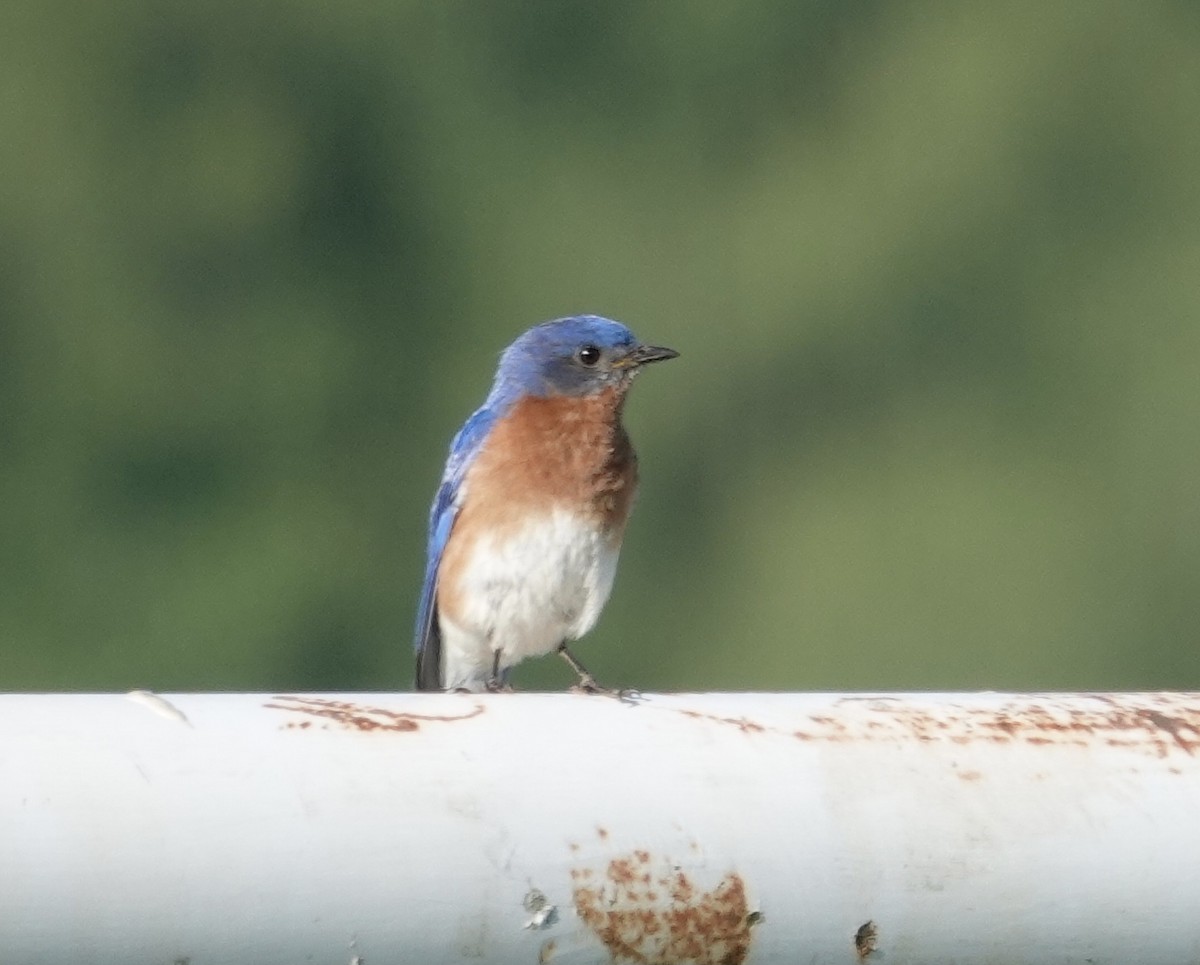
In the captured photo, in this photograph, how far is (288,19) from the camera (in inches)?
813

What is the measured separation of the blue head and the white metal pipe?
127 inches

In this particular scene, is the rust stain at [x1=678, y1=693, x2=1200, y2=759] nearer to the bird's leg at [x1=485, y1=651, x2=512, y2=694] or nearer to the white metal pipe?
the white metal pipe

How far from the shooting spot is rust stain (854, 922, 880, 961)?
2.06 metres

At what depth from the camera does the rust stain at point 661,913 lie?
2.04 metres

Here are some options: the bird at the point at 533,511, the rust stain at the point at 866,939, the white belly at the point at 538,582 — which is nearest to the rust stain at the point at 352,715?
the rust stain at the point at 866,939

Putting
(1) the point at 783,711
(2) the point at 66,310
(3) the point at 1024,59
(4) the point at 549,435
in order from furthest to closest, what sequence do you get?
(3) the point at 1024,59, (2) the point at 66,310, (4) the point at 549,435, (1) the point at 783,711

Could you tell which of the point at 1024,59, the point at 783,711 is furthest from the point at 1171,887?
the point at 1024,59

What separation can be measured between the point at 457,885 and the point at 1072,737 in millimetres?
573

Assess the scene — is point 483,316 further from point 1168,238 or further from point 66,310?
point 1168,238

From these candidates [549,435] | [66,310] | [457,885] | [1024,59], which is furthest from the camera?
[1024,59]

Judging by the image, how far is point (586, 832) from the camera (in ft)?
6.70

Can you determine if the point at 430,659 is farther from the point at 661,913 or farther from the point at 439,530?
the point at 661,913

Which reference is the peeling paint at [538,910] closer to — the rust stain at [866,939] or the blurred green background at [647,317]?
the rust stain at [866,939]

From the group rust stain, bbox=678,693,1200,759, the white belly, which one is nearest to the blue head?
the white belly
